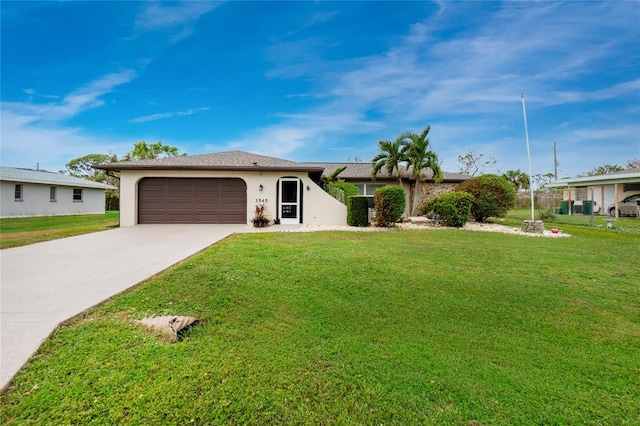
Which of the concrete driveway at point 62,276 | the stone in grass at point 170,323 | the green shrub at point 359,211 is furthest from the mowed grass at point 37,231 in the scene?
the green shrub at point 359,211

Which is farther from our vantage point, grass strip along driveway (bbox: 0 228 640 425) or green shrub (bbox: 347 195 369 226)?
green shrub (bbox: 347 195 369 226)

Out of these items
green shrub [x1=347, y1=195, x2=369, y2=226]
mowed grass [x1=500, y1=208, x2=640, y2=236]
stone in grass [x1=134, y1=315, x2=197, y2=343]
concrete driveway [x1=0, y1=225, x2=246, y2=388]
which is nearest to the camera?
concrete driveway [x1=0, y1=225, x2=246, y2=388]

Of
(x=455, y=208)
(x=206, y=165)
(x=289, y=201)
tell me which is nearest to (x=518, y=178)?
(x=455, y=208)

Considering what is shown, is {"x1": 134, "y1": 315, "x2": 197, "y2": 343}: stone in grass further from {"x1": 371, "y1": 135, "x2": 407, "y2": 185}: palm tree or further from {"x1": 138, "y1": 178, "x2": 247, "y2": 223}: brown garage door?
{"x1": 371, "y1": 135, "x2": 407, "y2": 185}: palm tree

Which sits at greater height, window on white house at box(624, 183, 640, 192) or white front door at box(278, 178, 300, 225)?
window on white house at box(624, 183, 640, 192)

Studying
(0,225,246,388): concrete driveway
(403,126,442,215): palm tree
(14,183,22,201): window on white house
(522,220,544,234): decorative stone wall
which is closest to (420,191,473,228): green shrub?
(522,220,544,234): decorative stone wall

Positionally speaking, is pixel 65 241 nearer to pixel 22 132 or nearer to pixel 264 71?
pixel 264 71

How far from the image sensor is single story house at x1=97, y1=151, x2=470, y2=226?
13.3m

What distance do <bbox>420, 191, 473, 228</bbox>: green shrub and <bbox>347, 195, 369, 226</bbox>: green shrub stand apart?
3183mm

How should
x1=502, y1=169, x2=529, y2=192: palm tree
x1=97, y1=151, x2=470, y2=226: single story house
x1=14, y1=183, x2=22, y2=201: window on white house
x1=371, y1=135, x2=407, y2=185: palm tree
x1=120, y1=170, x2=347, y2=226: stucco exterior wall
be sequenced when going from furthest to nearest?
x1=502, y1=169, x2=529, y2=192: palm tree → x1=14, y1=183, x2=22, y2=201: window on white house → x1=371, y1=135, x2=407, y2=185: palm tree → x1=97, y1=151, x2=470, y2=226: single story house → x1=120, y1=170, x2=347, y2=226: stucco exterior wall

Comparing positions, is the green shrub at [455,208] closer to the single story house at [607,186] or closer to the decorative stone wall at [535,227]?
the decorative stone wall at [535,227]

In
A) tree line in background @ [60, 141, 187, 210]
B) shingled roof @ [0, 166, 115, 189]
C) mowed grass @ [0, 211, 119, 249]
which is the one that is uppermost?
tree line in background @ [60, 141, 187, 210]

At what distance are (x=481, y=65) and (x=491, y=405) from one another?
15215mm

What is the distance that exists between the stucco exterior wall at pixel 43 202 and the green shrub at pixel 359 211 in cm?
2160
